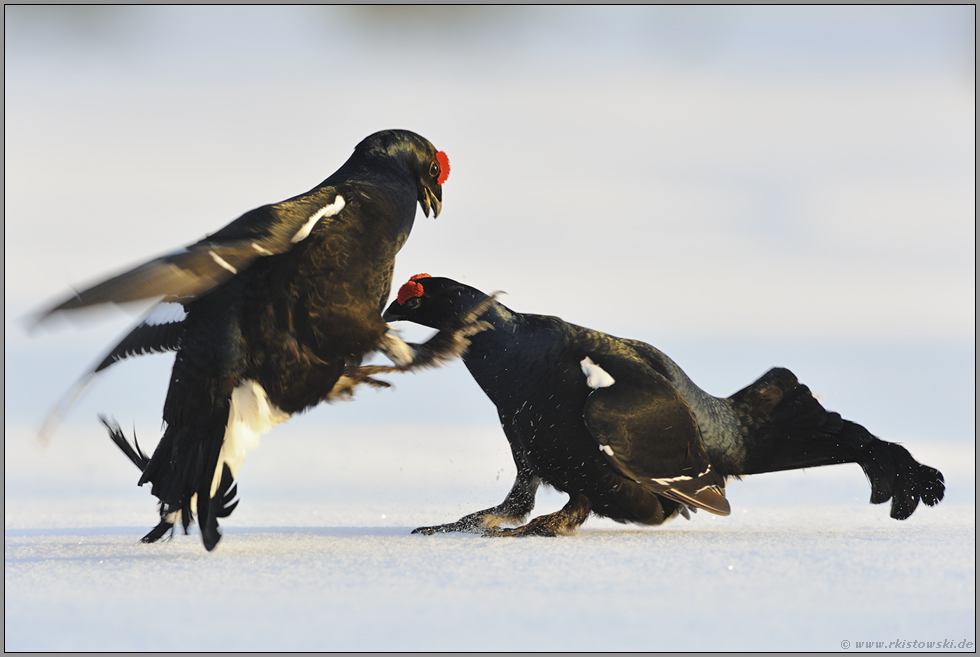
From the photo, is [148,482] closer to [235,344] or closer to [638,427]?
[235,344]

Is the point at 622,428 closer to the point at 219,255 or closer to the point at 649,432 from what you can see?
the point at 649,432

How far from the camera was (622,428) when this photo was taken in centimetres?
395

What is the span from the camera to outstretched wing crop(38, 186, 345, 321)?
2.96 m

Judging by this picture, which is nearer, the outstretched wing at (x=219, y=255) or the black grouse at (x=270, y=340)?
the outstretched wing at (x=219, y=255)

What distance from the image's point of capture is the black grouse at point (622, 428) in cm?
401

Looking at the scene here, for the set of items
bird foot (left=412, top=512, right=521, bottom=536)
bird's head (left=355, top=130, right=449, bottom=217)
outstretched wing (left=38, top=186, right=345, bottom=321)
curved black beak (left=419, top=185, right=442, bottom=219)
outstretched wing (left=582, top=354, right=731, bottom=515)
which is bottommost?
bird foot (left=412, top=512, right=521, bottom=536)

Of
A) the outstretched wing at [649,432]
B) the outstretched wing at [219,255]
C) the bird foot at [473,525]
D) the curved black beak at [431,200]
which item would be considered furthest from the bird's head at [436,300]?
the bird foot at [473,525]

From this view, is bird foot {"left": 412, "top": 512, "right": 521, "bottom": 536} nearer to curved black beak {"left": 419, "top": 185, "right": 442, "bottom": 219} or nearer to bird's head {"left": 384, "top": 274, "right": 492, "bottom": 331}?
bird's head {"left": 384, "top": 274, "right": 492, "bottom": 331}

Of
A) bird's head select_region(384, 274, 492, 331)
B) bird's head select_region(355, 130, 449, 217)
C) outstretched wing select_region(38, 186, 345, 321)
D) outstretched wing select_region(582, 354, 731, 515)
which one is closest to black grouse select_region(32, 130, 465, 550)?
outstretched wing select_region(38, 186, 345, 321)

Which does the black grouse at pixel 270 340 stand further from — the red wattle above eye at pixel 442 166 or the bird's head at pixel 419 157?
the red wattle above eye at pixel 442 166

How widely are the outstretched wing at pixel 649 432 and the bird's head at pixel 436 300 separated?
21.9 inches

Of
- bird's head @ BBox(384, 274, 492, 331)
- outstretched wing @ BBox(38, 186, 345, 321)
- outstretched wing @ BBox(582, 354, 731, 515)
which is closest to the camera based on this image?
outstretched wing @ BBox(38, 186, 345, 321)

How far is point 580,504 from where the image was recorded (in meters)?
4.09

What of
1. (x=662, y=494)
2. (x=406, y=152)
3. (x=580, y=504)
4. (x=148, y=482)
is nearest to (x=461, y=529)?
(x=580, y=504)
